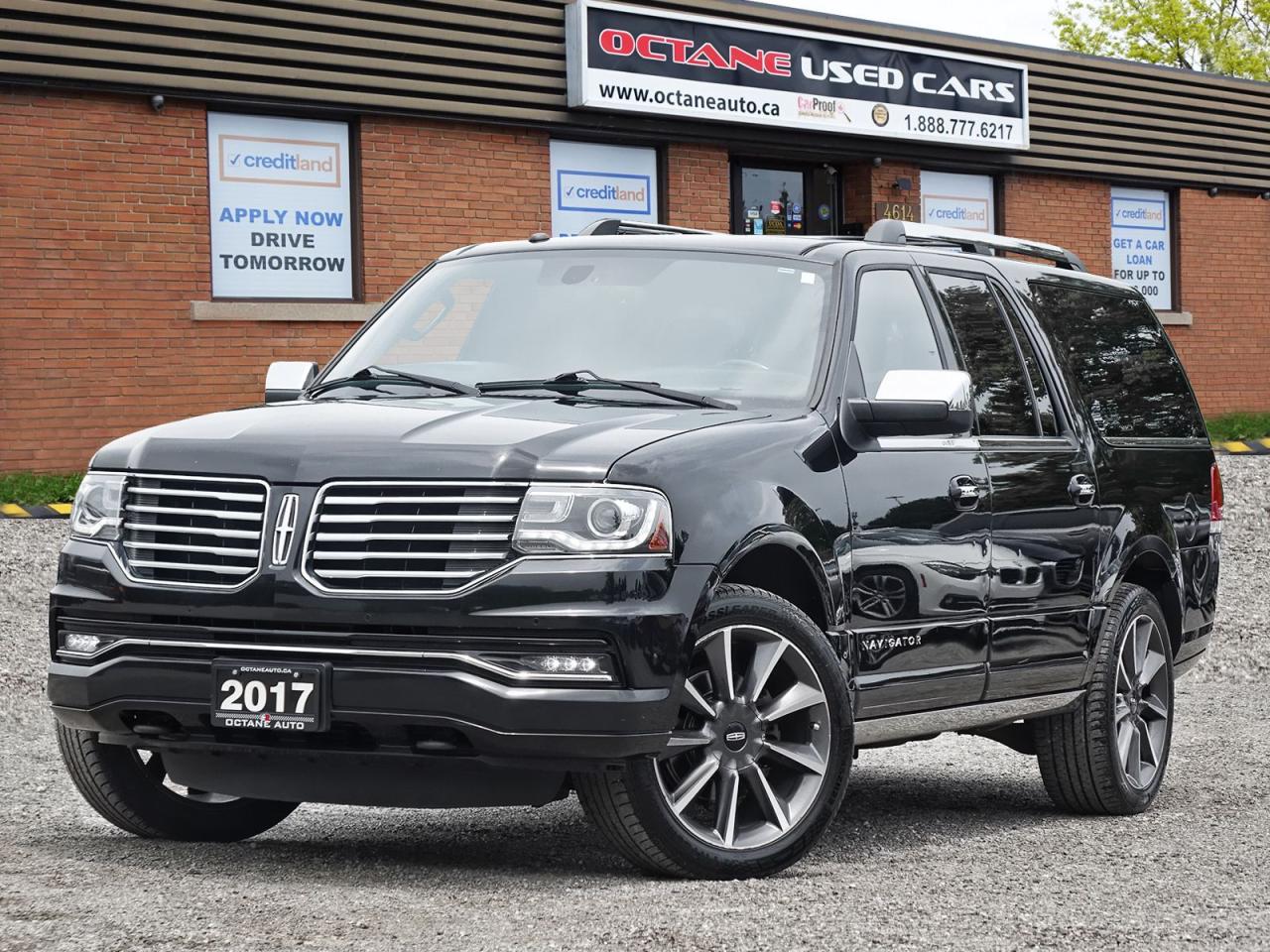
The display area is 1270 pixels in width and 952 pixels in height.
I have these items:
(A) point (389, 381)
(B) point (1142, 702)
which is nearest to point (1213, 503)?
(B) point (1142, 702)

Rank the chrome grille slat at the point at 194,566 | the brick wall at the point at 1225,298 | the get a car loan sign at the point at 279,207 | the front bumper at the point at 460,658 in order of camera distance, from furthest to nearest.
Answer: the brick wall at the point at 1225,298 < the get a car loan sign at the point at 279,207 < the chrome grille slat at the point at 194,566 < the front bumper at the point at 460,658

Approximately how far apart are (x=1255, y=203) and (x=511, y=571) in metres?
23.9

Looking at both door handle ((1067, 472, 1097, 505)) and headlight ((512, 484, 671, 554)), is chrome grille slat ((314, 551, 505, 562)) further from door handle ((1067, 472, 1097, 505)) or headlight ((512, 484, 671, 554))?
door handle ((1067, 472, 1097, 505))

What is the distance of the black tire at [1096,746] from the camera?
7480 mm

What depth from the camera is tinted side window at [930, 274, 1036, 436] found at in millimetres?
7145

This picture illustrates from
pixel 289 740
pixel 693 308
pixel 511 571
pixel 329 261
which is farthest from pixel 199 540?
pixel 329 261

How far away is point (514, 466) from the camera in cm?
533

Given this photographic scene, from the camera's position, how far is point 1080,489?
743 centimetres

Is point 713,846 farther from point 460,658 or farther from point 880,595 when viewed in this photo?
point 880,595

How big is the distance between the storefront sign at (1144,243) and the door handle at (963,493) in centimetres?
1926

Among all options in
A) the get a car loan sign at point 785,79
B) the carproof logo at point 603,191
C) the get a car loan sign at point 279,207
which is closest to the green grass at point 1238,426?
the get a car loan sign at point 785,79

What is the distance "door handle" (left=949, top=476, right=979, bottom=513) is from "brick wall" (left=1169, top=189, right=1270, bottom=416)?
1977 cm

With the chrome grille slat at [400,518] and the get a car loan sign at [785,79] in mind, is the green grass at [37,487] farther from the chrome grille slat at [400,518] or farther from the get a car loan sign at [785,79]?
the chrome grille slat at [400,518]

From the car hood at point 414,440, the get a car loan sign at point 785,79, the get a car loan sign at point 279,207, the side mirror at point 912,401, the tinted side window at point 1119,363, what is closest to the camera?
the car hood at point 414,440
